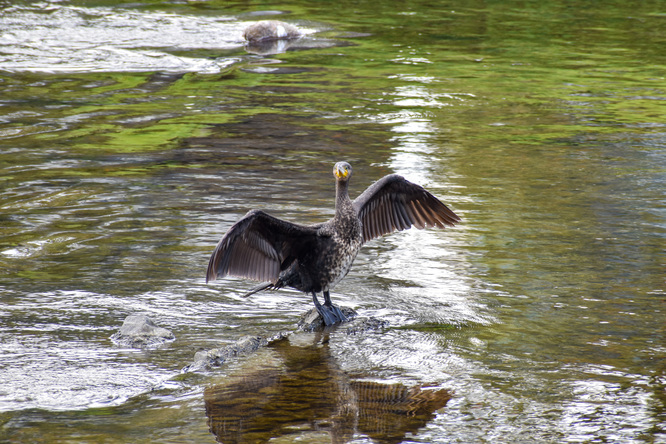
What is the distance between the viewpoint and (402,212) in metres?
6.72

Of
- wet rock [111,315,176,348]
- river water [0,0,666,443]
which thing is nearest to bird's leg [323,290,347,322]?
river water [0,0,666,443]

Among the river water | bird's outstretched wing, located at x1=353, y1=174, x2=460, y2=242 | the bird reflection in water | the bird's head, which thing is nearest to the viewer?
the bird reflection in water

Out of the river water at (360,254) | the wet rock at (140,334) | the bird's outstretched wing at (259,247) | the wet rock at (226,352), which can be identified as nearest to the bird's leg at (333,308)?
the river water at (360,254)

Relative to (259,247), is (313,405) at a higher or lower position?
lower

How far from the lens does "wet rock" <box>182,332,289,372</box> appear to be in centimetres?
521

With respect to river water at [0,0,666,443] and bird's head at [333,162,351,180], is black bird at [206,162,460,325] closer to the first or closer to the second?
bird's head at [333,162,351,180]

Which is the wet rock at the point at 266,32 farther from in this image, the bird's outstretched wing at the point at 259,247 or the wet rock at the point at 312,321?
the wet rock at the point at 312,321

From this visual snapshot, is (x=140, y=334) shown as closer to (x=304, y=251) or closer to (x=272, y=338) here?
(x=272, y=338)

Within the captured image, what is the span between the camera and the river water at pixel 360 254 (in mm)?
4730

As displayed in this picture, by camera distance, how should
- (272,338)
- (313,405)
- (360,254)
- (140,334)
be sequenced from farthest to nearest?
(360,254) → (272,338) → (140,334) → (313,405)

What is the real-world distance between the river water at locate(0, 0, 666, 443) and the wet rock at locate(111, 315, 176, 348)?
4.6 inches

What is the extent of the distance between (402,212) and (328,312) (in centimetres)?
118

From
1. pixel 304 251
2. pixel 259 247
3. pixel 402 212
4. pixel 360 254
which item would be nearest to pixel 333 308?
pixel 304 251

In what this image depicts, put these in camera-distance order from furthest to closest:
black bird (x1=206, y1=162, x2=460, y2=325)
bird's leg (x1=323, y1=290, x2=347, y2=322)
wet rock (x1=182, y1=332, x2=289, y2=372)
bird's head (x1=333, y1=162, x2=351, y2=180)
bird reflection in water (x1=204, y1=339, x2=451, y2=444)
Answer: bird's leg (x1=323, y1=290, x2=347, y2=322) → bird's head (x1=333, y1=162, x2=351, y2=180) → black bird (x1=206, y1=162, x2=460, y2=325) → wet rock (x1=182, y1=332, x2=289, y2=372) → bird reflection in water (x1=204, y1=339, x2=451, y2=444)
